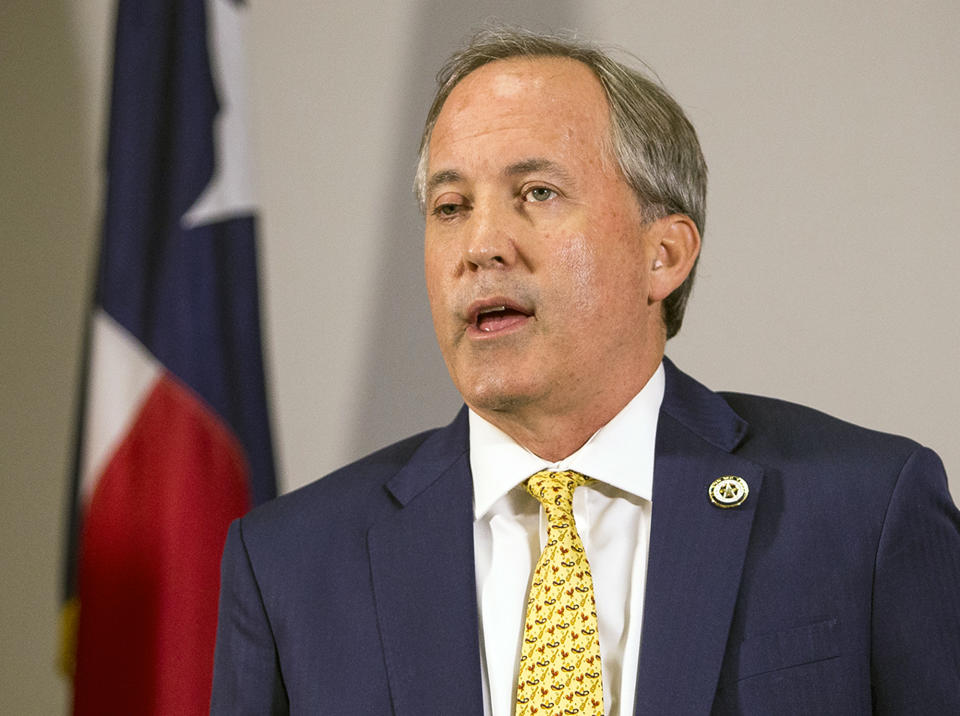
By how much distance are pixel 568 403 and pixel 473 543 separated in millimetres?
231

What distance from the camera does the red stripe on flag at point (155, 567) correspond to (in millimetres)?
1941

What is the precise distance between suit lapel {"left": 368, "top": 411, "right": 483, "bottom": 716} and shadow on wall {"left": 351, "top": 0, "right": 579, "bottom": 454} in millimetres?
883

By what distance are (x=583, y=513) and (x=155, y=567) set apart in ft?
2.80

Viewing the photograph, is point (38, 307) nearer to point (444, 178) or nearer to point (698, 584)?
point (444, 178)

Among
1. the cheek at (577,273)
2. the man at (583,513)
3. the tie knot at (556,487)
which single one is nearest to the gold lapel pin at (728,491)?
the man at (583,513)

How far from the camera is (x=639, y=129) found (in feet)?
5.27

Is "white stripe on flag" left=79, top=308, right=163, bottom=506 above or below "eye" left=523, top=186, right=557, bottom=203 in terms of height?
below

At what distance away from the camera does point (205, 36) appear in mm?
2096

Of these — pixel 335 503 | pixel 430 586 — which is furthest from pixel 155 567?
pixel 430 586

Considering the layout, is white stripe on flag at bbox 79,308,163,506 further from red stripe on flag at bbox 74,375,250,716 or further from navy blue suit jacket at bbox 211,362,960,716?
navy blue suit jacket at bbox 211,362,960,716

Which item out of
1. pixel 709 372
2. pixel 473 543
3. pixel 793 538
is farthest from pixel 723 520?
pixel 709 372

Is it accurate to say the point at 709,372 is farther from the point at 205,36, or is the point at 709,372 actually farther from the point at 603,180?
the point at 205,36

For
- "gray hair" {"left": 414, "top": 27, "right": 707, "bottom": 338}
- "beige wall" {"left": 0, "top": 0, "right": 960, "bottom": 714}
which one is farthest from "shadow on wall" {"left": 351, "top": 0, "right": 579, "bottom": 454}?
"gray hair" {"left": 414, "top": 27, "right": 707, "bottom": 338}

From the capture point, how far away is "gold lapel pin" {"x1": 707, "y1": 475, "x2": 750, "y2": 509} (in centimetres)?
142
